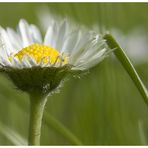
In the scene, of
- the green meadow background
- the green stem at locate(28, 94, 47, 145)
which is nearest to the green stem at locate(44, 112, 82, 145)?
the green meadow background

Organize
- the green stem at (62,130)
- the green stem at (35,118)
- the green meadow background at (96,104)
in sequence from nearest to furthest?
1. the green stem at (35,118)
2. the green stem at (62,130)
3. the green meadow background at (96,104)

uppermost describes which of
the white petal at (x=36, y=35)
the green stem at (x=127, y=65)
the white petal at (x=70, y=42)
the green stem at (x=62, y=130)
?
the white petal at (x=36, y=35)

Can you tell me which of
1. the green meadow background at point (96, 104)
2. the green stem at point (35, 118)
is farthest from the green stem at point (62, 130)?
the green stem at point (35, 118)

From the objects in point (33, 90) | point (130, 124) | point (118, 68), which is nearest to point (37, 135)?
point (33, 90)

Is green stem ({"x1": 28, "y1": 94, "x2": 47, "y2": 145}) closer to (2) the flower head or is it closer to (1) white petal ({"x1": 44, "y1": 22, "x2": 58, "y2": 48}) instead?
(2) the flower head

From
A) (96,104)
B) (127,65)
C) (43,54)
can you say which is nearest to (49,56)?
(43,54)

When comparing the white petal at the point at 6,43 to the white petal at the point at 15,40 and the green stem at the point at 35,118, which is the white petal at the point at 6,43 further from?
the green stem at the point at 35,118

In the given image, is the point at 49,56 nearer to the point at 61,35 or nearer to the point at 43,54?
the point at 43,54
